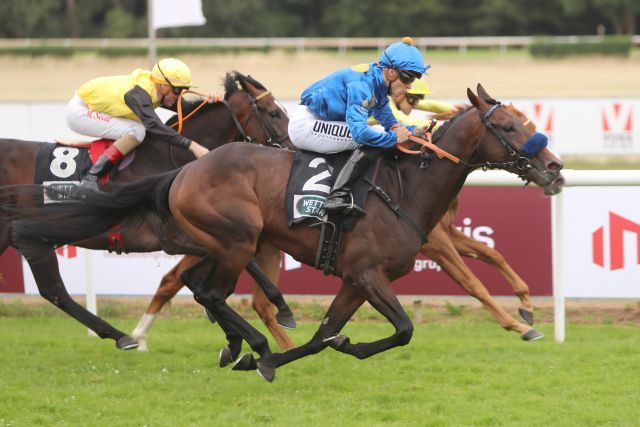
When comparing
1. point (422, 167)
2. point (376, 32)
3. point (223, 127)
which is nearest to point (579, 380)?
point (422, 167)

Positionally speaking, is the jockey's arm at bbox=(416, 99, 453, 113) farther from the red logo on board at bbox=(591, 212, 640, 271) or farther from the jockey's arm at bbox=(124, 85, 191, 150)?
the jockey's arm at bbox=(124, 85, 191, 150)

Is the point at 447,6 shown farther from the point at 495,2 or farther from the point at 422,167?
the point at 422,167

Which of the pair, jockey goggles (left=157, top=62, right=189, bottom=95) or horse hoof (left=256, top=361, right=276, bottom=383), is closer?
horse hoof (left=256, top=361, right=276, bottom=383)

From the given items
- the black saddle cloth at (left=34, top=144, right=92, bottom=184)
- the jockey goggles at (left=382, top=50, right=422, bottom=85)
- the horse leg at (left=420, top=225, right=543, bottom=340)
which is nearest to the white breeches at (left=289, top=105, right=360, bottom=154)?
the jockey goggles at (left=382, top=50, right=422, bottom=85)

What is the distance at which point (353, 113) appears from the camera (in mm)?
5137

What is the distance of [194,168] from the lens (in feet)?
18.0

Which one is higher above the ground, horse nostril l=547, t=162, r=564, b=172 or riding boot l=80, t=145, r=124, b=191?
riding boot l=80, t=145, r=124, b=191

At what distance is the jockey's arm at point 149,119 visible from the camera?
6.21 m

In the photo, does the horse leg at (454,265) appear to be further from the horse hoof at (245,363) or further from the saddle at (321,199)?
the horse hoof at (245,363)

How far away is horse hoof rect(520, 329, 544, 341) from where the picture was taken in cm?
650

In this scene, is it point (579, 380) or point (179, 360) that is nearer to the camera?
point (579, 380)

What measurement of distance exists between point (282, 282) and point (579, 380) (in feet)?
8.69

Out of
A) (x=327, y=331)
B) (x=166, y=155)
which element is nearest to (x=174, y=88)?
(x=166, y=155)

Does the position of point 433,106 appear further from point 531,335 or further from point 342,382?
point 342,382
